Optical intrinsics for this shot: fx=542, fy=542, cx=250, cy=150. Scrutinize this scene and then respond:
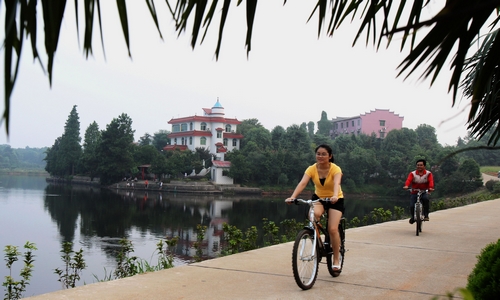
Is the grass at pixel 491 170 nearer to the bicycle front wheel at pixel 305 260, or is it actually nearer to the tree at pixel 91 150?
the tree at pixel 91 150

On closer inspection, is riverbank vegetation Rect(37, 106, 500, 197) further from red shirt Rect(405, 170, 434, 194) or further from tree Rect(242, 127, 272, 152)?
red shirt Rect(405, 170, 434, 194)

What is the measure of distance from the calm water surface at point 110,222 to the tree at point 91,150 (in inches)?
484

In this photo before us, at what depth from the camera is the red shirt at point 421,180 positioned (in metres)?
8.04

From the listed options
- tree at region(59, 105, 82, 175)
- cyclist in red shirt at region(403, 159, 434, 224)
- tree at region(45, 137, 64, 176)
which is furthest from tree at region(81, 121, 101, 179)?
Answer: cyclist in red shirt at region(403, 159, 434, 224)

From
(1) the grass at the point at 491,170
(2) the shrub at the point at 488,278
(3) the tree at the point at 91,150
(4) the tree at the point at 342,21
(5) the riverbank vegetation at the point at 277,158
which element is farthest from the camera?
(3) the tree at the point at 91,150

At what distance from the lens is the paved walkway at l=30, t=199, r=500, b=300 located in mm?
3992

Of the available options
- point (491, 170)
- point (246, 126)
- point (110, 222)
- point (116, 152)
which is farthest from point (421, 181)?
point (246, 126)

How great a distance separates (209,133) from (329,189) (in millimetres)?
59859

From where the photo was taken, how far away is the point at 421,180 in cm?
808

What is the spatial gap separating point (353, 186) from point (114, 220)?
93.6 ft

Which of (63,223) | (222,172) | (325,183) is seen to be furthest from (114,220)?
A: (325,183)

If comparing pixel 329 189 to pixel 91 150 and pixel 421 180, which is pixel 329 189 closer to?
pixel 421 180

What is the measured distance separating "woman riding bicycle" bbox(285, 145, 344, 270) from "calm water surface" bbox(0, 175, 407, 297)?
24.2ft

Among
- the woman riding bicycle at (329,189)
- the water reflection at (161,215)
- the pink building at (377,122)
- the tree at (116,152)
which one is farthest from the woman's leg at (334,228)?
the pink building at (377,122)
